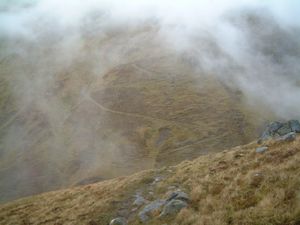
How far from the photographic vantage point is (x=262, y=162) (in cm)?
2203

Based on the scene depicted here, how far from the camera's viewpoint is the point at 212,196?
1941 centimetres

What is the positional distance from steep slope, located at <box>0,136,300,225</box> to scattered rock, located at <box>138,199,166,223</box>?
0.46 metres

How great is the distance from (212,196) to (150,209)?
4.33 m

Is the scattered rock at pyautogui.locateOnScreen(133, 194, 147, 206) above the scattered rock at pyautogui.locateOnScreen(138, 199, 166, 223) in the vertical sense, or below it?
above

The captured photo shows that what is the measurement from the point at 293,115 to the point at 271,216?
200 metres

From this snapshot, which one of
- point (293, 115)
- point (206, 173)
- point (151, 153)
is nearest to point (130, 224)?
point (206, 173)

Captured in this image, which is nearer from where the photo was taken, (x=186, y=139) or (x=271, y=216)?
(x=271, y=216)

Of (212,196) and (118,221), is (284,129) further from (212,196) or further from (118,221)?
(118,221)

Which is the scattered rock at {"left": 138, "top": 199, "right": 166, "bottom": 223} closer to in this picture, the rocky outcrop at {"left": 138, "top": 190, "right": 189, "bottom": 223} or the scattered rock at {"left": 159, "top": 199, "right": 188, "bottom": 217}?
the rocky outcrop at {"left": 138, "top": 190, "right": 189, "bottom": 223}

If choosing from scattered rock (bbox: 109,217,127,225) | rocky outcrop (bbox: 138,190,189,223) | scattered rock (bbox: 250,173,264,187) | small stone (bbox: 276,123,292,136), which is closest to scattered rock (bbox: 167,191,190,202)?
rocky outcrop (bbox: 138,190,189,223)

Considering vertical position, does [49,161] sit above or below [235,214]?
above

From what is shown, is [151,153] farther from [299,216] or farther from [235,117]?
[299,216]

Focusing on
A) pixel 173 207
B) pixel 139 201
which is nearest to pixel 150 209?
pixel 173 207

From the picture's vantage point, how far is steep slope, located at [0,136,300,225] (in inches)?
594
